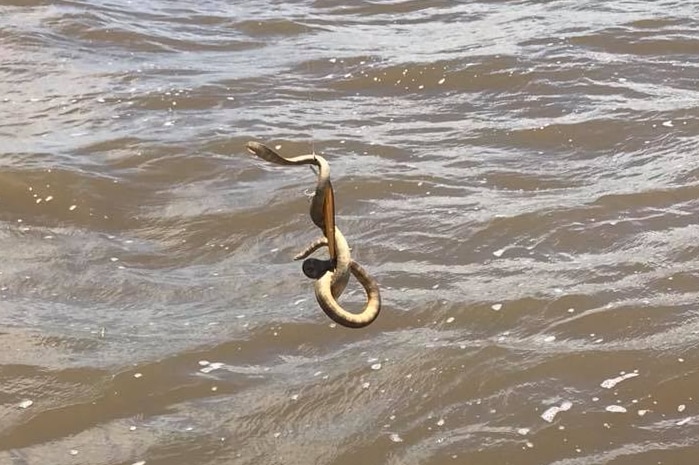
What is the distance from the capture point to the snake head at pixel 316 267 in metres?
2.16

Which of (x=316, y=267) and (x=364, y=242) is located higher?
(x=316, y=267)

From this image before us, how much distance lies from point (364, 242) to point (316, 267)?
2.34 metres

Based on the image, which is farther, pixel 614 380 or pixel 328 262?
pixel 614 380

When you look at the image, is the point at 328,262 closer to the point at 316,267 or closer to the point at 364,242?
the point at 316,267

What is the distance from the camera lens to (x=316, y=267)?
7.13 ft

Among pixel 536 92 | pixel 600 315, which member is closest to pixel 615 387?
pixel 600 315

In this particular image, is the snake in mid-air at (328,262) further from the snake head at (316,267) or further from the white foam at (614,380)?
the white foam at (614,380)

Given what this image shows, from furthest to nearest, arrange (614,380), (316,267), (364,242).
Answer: (364,242), (614,380), (316,267)

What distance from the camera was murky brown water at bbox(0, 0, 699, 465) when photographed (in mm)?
3414

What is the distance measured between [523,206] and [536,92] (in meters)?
1.46

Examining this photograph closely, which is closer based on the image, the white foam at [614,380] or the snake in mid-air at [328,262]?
the snake in mid-air at [328,262]

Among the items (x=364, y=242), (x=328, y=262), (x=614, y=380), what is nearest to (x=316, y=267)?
(x=328, y=262)

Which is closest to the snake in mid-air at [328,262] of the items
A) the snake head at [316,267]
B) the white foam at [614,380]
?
the snake head at [316,267]

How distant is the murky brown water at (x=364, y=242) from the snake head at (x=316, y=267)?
1.20 metres
